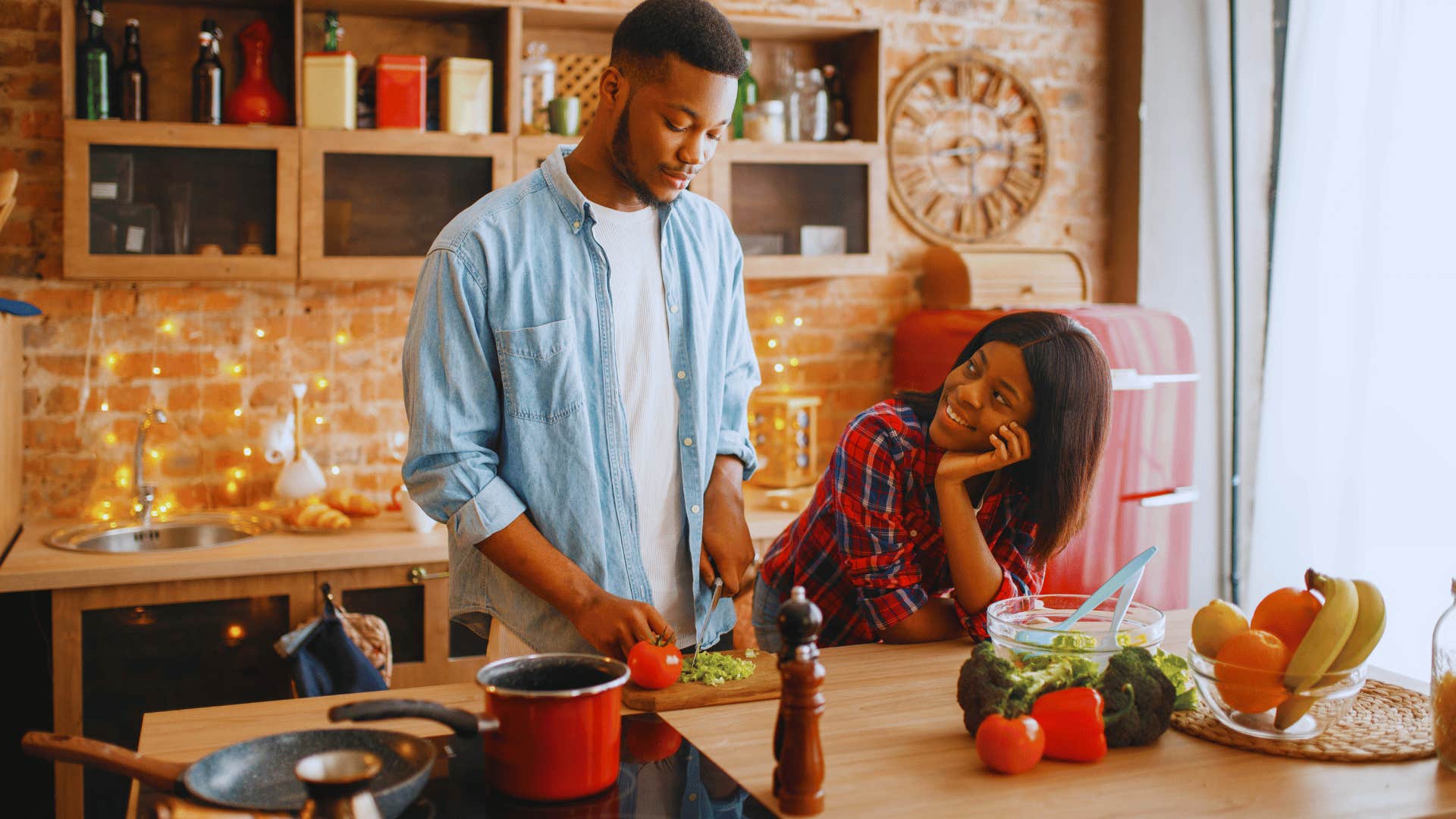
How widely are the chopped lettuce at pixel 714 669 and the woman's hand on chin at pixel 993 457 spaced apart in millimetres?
424

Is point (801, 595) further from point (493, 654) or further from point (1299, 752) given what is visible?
point (493, 654)

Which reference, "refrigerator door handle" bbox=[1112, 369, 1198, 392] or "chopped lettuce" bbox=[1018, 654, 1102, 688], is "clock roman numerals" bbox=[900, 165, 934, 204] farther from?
"chopped lettuce" bbox=[1018, 654, 1102, 688]

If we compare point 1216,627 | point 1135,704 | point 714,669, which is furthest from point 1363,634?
point 714,669

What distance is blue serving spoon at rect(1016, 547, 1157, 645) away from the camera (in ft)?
4.80

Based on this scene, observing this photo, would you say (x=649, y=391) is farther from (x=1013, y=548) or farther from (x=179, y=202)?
(x=179, y=202)

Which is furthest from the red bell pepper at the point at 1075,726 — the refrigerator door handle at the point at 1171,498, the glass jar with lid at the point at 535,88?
the glass jar with lid at the point at 535,88

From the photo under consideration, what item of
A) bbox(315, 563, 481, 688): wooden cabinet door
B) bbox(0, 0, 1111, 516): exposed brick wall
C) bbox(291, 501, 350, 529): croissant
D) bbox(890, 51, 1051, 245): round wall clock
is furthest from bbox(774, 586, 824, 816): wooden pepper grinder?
bbox(890, 51, 1051, 245): round wall clock

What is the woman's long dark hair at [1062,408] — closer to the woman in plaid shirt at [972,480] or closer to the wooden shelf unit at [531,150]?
the woman in plaid shirt at [972,480]

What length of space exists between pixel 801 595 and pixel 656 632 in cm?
39

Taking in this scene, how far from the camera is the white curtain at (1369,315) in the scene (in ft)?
10.2

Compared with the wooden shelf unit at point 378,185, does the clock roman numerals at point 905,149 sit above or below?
above

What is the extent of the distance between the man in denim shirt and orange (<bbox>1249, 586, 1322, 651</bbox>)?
0.74 metres

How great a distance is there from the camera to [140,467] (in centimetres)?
300

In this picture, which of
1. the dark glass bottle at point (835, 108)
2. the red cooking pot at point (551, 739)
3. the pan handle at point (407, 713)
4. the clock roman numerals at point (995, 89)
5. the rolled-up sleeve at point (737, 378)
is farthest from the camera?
the clock roman numerals at point (995, 89)
